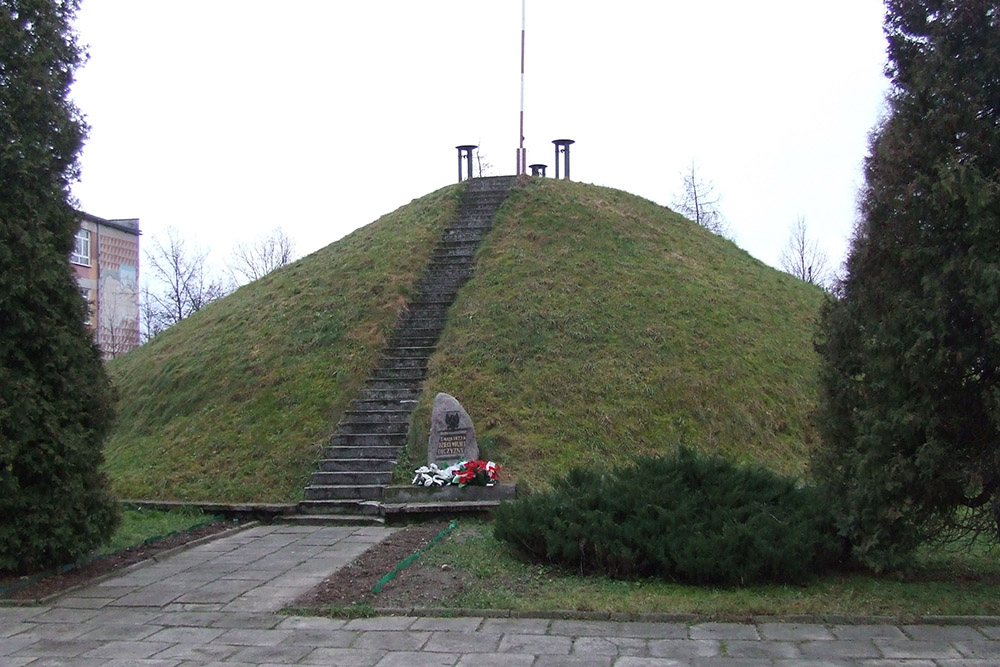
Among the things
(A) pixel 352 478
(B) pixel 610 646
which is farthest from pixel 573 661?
(A) pixel 352 478

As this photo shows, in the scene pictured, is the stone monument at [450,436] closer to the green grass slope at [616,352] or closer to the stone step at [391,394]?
the green grass slope at [616,352]

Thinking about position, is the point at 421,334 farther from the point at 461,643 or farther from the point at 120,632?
the point at 461,643

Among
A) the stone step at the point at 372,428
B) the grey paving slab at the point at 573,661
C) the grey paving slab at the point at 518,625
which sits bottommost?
the grey paving slab at the point at 518,625

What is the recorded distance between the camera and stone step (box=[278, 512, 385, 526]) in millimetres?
10875

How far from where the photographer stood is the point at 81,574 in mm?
8039

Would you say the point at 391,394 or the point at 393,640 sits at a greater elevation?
the point at 391,394

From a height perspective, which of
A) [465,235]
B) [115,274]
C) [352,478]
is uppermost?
[115,274]

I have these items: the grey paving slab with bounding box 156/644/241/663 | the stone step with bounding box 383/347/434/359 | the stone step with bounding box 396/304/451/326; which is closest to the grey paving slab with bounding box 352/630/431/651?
the grey paving slab with bounding box 156/644/241/663

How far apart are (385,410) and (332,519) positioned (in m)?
2.71

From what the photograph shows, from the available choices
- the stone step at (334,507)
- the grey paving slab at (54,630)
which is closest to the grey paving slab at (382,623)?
the grey paving slab at (54,630)

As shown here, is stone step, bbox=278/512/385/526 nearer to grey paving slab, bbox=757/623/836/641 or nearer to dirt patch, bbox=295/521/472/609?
dirt patch, bbox=295/521/472/609

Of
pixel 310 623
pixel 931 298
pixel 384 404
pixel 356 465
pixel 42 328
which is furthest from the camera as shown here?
pixel 384 404

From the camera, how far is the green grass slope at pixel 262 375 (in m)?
12.5

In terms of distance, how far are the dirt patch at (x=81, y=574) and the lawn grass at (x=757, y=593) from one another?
305 cm
